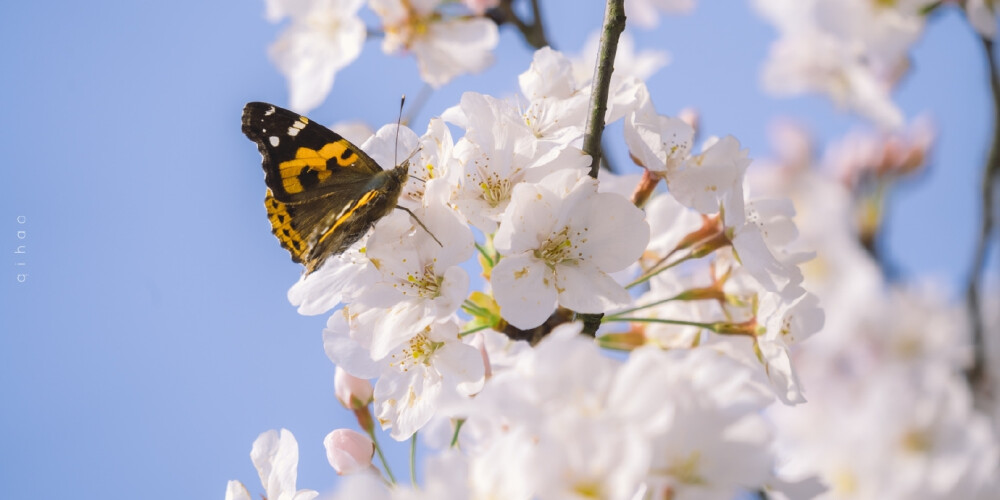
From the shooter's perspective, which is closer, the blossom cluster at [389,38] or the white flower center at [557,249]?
the white flower center at [557,249]

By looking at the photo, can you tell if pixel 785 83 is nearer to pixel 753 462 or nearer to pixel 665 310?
pixel 665 310

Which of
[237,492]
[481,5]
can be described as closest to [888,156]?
[481,5]

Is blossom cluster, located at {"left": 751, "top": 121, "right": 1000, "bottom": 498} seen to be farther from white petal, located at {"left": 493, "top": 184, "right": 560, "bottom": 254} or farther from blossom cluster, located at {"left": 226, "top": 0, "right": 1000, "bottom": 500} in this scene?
white petal, located at {"left": 493, "top": 184, "right": 560, "bottom": 254}

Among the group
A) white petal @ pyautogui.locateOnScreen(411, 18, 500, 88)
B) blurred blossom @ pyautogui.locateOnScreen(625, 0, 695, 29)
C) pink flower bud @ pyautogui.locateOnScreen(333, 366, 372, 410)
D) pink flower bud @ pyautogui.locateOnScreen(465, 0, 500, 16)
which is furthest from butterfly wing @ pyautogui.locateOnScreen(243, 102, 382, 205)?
blurred blossom @ pyautogui.locateOnScreen(625, 0, 695, 29)

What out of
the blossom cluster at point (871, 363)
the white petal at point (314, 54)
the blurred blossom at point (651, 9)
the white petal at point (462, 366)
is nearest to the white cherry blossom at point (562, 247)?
the white petal at point (462, 366)

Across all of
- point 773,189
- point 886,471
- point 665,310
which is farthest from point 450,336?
point 773,189

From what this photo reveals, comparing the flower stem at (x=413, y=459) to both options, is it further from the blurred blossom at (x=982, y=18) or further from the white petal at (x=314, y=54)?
the blurred blossom at (x=982, y=18)

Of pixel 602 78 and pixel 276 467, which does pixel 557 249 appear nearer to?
pixel 602 78
